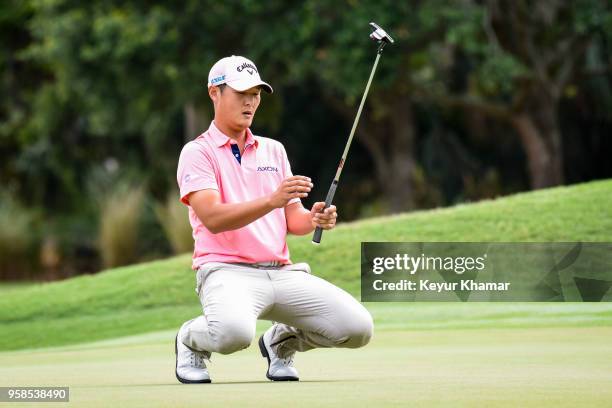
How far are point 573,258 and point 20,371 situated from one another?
21.9 ft

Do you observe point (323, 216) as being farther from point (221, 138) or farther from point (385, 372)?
point (385, 372)

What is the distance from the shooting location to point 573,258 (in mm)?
13172

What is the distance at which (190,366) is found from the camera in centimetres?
712

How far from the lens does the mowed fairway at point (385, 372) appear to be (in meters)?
6.02

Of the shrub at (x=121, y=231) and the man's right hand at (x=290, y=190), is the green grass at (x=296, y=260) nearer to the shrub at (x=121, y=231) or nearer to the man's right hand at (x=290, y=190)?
the man's right hand at (x=290, y=190)

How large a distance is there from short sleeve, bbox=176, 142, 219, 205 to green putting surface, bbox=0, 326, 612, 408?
40.8 inches

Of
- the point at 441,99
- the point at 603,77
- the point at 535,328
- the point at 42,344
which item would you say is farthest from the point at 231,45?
the point at 535,328

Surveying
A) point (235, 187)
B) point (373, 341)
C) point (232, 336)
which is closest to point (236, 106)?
point (235, 187)

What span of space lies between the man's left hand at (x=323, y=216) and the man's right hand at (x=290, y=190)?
1.35ft

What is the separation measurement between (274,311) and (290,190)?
100 cm

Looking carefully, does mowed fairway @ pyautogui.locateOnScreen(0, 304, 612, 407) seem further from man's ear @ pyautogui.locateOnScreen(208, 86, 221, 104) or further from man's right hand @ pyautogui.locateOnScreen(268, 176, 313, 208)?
man's ear @ pyautogui.locateOnScreen(208, 86, 221, 104)

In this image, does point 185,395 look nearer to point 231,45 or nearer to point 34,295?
point 34,295

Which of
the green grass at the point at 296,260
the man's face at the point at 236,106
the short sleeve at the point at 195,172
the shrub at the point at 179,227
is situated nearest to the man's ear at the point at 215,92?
the man's face at the point at 236,106

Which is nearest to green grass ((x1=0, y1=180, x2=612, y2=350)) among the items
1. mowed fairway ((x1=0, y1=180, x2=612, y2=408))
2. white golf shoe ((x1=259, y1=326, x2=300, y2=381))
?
mowed fairway ((x1=0, y1=180, x2=612, y2=408))
